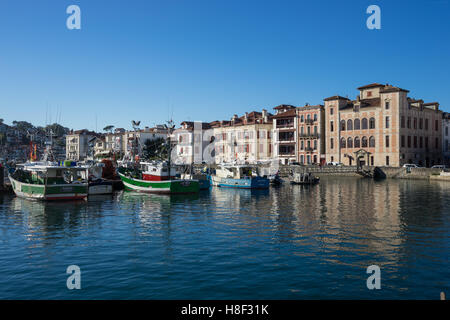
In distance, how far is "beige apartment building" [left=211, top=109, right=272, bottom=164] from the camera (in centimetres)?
9238

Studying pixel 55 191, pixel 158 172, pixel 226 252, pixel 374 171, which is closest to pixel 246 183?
pixel 158 172

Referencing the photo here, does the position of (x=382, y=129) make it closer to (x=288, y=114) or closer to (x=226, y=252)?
(x=288, y=114)

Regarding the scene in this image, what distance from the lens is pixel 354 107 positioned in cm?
7981

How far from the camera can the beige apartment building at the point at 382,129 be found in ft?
A: 242

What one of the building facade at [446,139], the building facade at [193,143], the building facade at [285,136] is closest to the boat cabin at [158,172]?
the building facade at [285,136]

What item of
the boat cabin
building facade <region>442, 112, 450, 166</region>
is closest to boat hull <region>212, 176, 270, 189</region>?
the boat cabin

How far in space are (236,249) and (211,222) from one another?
7542mm

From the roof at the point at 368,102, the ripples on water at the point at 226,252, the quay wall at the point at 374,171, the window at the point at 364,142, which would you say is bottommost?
the ripples on water at the point at 226,252

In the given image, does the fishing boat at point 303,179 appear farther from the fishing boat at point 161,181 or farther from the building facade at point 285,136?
the building facade at point 285,136

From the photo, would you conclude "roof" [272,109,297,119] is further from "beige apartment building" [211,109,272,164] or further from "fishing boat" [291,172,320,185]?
"fishing boat" [291,172,320,185]

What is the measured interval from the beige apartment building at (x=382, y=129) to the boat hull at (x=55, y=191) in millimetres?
60436

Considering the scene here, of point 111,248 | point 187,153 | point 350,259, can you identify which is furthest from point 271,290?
point 187,153

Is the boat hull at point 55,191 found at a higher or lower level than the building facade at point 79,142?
lower
